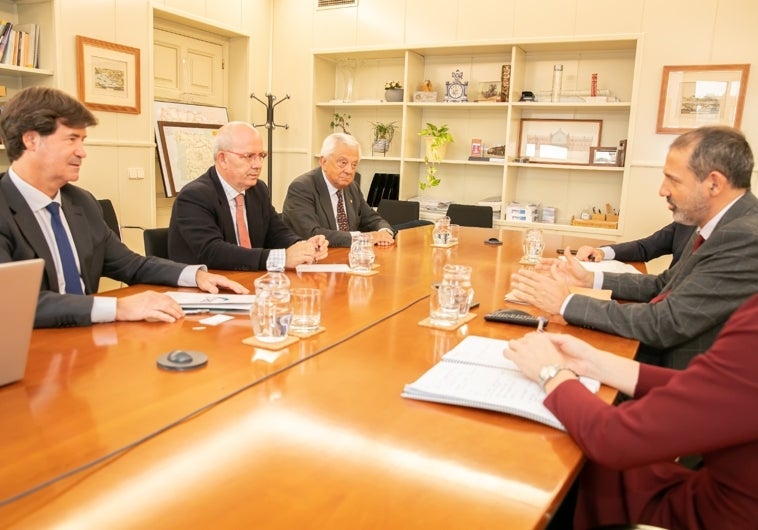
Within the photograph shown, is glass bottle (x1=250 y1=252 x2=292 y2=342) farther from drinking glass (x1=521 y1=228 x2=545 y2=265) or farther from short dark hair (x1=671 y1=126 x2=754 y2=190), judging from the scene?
drinking glass (x1=521 y1=228 x2=545 y2=265)

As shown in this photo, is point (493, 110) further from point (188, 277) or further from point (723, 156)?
point (188, 277)

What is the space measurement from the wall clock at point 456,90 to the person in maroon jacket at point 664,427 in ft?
15.3

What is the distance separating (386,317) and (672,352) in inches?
34.6

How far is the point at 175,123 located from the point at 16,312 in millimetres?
4758

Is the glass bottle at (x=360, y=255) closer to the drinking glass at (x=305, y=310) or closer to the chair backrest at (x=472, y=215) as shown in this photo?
the drinking glass at (x=305, y=310)

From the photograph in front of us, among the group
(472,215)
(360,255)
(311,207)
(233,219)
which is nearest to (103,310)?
→ (360,255)

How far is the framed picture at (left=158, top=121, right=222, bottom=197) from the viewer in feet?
17.9

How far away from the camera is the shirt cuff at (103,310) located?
1.64 meters

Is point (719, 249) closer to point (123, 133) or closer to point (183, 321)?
point (183, 321)

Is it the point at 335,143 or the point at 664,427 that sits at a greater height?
the point at 335,143

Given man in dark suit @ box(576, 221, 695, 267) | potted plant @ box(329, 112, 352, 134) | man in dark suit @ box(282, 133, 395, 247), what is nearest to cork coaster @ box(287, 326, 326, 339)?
man in dark suit @ box(282, 133, 395, 247)

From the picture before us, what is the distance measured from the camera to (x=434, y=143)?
5730 millimetres

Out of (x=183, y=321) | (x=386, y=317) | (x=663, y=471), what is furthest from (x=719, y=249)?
(x=183, y=321)

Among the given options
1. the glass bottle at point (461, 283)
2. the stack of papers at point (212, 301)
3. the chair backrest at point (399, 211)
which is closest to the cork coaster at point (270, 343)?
the stack of papers at point (212, 301)
